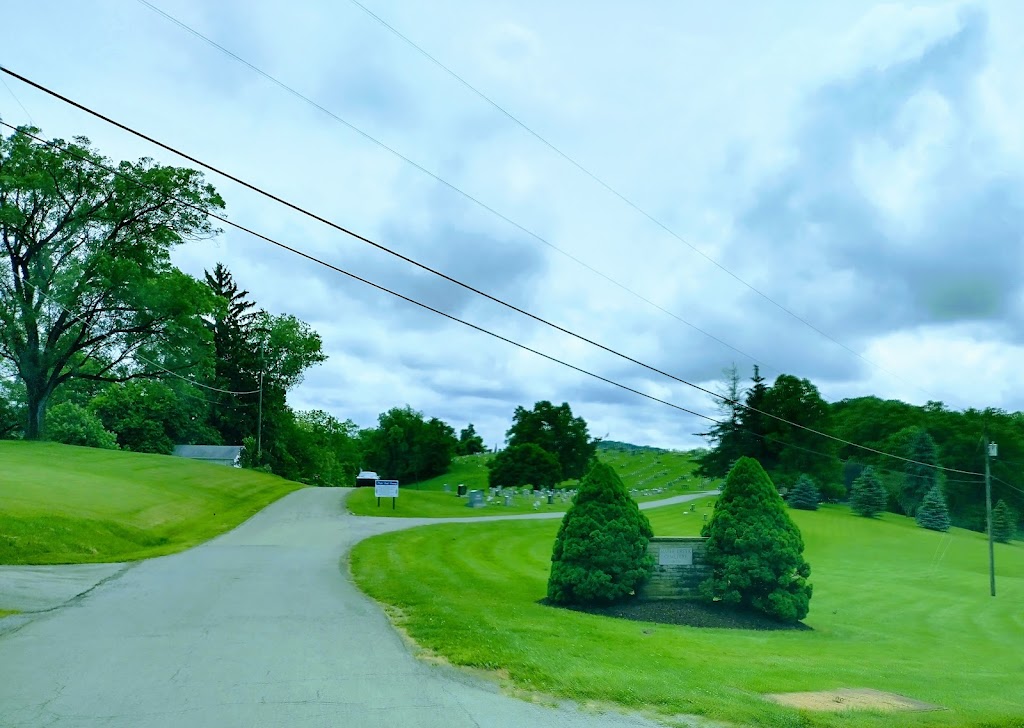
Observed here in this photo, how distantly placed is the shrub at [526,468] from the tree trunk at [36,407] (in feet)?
142

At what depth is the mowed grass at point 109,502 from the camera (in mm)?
20266

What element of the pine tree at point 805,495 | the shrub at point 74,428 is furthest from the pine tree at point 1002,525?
the shrub at point 74,428

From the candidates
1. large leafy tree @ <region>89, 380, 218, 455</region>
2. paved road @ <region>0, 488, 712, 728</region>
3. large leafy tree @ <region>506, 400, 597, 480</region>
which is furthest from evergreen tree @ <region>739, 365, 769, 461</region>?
paved road @ <region>0, 488, 712, 728</region>

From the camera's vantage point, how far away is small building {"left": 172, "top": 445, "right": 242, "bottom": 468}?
66.2 meters

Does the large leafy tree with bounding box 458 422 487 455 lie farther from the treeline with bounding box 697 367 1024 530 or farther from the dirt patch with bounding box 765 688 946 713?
the dirt patch with bounding box 765 688 946 713

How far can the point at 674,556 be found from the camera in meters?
17.3

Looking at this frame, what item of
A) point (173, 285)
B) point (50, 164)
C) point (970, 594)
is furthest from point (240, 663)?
point (50, 164)

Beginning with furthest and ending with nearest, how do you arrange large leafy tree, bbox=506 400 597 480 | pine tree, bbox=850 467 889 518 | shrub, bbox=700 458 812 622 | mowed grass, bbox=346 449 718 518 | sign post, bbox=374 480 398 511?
large leafy tree, bbox=506 400 597 480, pine tree, bbox=850 467 889 518, mowed grass, bbox=346 449 718 518, sign post, bbox=374 480 398 511, shrub, bbox=700 458 812 622

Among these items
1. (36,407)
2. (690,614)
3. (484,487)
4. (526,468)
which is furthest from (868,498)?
(36,407)

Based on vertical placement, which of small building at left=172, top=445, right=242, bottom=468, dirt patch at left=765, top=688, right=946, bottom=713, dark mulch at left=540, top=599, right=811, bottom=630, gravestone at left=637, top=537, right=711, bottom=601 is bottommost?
dark mulch at left=540, top=599, right=811, bottom=630

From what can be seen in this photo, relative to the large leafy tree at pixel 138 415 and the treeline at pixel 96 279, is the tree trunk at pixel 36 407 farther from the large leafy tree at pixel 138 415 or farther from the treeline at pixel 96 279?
the large leafy tree at pixel 138 415

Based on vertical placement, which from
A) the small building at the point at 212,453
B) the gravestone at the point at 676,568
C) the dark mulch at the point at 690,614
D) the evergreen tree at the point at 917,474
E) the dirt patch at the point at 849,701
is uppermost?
the evergreen tree at the point at 917,474

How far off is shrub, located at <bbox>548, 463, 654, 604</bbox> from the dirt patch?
294 inches

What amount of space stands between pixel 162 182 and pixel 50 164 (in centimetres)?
565
